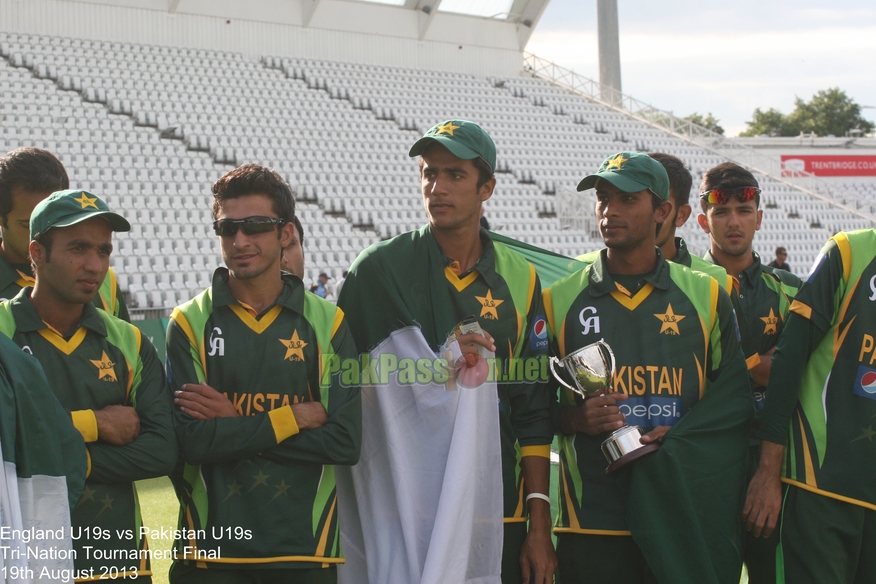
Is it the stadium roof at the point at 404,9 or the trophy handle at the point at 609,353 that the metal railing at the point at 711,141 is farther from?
the trophy handle at the point at 609,353

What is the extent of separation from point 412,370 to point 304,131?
18.7 meters

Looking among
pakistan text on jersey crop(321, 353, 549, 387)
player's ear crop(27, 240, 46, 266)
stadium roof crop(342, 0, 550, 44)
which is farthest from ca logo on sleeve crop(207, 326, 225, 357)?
stadium roof crop(342, 0, 550, 44)

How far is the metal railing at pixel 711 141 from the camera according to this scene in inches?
1035

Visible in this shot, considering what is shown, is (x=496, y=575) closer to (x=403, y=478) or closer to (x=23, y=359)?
(x=403, y=478)

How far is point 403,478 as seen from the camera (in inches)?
116

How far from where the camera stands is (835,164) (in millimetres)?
33531

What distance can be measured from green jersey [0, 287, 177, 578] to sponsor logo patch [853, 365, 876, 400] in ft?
7.44

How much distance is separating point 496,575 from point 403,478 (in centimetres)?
44

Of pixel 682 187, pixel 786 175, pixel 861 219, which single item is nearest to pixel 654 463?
pixel 682 187

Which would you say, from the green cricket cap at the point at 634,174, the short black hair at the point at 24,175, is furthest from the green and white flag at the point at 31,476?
the green cricket cap at the point at 634,174

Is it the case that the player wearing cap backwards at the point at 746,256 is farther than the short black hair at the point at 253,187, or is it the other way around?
the player wearing cap backwards at the point at 746,256

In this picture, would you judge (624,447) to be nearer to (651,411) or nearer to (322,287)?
(651,411)

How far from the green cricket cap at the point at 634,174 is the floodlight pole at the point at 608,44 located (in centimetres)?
2869

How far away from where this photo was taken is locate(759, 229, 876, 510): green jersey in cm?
290
